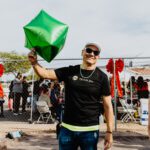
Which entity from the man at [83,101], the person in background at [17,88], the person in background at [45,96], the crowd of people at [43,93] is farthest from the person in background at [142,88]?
the man at [83,101]

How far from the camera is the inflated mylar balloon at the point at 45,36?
13.1 feet

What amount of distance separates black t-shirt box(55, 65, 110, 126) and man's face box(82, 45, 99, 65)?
4.1 inches

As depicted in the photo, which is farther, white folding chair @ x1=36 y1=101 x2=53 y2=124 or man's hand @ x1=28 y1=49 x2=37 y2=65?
white folding chair @ x1=36 y1=101 x2=53 y2=124

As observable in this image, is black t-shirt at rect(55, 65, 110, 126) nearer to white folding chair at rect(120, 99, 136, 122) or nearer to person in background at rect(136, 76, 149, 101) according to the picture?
person in background at rect(136, 76, 149, 101)

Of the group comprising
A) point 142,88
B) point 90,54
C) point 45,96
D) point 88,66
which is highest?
point 90,54

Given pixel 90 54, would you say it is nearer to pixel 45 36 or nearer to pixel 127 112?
pixel 45 36

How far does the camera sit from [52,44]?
4.02m

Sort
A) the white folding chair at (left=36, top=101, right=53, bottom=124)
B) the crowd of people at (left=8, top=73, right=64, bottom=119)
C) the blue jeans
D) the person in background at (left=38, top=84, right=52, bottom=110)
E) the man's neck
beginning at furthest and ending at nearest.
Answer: the person in background at (left=38, top=84, right=52, bottom=110), the white folding chair at (left=36, top=101, right=53, bottom=124), the crowd of people at (left=8, top=73, right=64, bottom=119), the man's neck, the blue jeans

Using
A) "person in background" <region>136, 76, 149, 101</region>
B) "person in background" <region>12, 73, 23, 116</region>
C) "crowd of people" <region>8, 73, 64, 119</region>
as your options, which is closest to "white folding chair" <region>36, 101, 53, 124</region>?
"crowd of people" <region>8, 73, 64, 119</region>

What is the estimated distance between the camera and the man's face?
389 centimetres

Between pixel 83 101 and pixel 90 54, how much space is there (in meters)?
0.48

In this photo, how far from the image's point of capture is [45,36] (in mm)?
4031

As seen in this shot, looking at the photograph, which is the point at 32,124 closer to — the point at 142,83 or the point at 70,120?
the point at 142,83

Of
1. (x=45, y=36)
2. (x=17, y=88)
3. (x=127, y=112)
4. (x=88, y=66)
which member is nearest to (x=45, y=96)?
(x=17, y=88)
